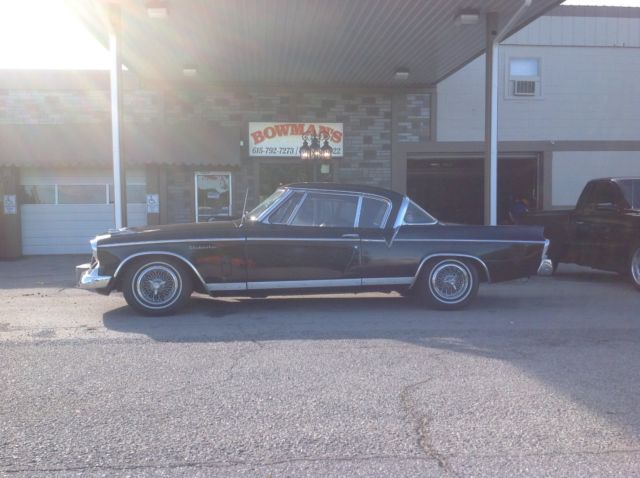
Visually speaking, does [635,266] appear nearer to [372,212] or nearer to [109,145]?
[372,212]

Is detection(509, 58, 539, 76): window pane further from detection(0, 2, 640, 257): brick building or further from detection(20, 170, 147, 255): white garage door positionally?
detection(20, 170, 147, 255): white garage door

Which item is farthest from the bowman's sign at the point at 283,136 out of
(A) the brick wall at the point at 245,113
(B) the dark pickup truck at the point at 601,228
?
(B) the dark pickup truck at the point at 601,228

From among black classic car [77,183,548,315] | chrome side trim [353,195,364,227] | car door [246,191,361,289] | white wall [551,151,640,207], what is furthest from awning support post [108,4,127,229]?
white wall [551,151,640,207]

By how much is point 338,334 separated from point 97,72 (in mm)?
12227

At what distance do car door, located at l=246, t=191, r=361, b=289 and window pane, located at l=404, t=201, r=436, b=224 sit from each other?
74 cm

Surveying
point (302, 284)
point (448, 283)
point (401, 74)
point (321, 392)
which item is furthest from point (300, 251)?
point (401, 74)

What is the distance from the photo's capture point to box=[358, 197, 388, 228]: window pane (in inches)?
307

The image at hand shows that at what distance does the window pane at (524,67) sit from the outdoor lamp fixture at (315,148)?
538 cm

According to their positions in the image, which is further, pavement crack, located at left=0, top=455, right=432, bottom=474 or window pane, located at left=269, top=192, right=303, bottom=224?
window pane, located at left=269, top=192, right=303, bottom=224

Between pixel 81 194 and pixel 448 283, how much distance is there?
11.2 metres

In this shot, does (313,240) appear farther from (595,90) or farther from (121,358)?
(595,90)

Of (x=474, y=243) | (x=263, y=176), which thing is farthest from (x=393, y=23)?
(x=263, y=176)

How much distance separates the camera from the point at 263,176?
16.3m

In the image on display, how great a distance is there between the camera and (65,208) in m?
15.7
